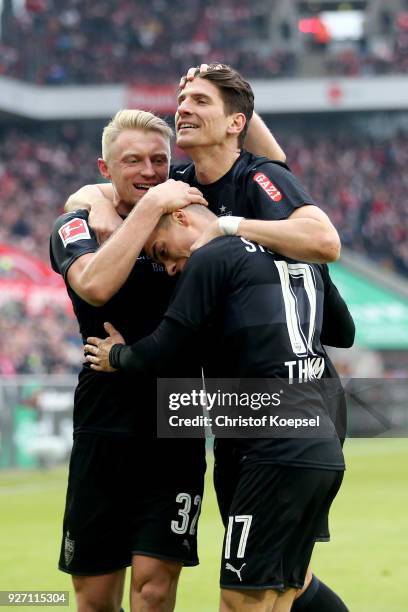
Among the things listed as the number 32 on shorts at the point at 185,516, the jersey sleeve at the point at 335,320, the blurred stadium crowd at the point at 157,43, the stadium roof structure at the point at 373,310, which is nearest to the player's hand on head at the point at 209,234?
the jersey sleeve at the point at 335,320

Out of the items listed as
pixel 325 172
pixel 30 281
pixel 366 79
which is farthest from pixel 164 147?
pixel 366 79

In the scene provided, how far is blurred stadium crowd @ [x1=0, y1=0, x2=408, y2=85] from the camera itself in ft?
140

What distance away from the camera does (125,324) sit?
17.8 ft

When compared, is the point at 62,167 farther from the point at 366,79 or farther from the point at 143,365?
the point at 143,365

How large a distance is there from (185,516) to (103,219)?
138 centimetres

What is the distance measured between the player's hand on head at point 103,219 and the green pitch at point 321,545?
3.54 metres

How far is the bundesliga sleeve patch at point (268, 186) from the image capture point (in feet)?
16.0

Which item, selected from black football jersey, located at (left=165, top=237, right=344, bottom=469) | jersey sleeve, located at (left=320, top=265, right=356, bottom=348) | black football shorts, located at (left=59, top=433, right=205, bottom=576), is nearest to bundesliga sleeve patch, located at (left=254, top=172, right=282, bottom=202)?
black football jersey, located at (left=165, top=237, right=344, bottom=469)

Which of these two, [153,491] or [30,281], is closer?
[153,491]

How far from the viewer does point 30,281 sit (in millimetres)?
23047

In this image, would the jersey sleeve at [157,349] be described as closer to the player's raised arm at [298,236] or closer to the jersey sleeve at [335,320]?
the player's raised arm at [298,236]

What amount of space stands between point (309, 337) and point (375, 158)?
36935 mm

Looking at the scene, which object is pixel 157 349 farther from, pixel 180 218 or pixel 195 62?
pixel 195 62

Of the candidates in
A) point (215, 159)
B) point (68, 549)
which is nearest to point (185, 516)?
point (68, 549)
